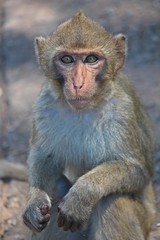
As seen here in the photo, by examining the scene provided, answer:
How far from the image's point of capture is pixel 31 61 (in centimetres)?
1128

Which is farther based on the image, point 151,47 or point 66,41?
point 151,47

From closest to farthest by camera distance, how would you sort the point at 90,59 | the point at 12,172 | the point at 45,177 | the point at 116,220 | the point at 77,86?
the point at 77,86
the point at 90,59
the point at 116,220
the point at 45,177
the point at 12,172

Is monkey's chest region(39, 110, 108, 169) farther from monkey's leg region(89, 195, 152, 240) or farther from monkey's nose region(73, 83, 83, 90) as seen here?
monkey's nose region(73, 83, 83, 90)

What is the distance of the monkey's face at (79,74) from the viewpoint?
256 inches

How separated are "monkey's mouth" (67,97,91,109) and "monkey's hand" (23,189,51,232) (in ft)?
2.60

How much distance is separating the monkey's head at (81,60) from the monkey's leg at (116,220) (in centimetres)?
78

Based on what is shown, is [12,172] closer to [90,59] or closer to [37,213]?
[37,213]

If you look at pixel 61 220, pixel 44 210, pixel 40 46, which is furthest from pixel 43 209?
pixel 40 46

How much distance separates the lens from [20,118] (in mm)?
10062

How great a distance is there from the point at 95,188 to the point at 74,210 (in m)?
0.24

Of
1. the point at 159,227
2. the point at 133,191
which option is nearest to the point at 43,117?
the point at 133,191

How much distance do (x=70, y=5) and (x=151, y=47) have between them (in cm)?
198

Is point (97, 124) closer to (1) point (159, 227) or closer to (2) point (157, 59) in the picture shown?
(1) point (159, 227)

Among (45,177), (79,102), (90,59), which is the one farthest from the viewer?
(45,177)
